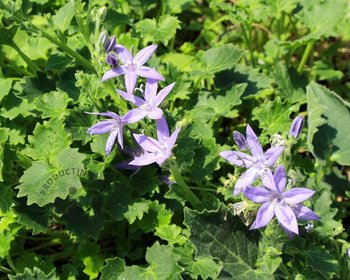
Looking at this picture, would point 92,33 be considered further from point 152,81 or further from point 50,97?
point 152,81

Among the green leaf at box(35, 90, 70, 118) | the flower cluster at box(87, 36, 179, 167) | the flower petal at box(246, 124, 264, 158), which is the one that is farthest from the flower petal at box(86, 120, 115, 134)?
the flower petal at box(246, 124, 264, 158)

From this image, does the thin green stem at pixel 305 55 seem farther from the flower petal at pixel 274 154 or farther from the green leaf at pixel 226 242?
the flower petal at pixel 274 154

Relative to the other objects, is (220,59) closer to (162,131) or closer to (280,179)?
(162,131)

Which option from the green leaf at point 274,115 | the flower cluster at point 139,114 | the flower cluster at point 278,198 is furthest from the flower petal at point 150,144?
the green leaf at point 274,115

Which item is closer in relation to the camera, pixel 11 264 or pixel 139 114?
pixel 139 114

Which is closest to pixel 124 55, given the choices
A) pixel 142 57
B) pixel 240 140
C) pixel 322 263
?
pixel 142 57

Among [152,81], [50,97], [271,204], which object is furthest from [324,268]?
[50,97]
